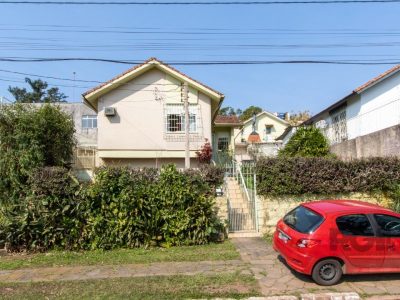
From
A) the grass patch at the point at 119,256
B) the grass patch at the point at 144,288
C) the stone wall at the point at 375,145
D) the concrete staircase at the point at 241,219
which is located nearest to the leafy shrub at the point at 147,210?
the grass patch at the point at 119,256

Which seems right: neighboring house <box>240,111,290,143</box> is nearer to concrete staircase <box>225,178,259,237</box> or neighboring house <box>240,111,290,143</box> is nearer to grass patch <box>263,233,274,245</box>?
concrete staircase <box>225,178,259,237</box>

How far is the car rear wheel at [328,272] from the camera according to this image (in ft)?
20.2

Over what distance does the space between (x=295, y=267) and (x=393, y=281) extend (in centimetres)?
188

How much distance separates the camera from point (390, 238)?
6.35 meters

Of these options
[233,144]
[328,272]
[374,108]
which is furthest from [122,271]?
[233,144]

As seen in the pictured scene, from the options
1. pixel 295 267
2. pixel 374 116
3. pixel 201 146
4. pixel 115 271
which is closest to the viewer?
pixel 295 267

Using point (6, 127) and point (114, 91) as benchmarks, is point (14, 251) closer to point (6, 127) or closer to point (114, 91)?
point (6, 127)

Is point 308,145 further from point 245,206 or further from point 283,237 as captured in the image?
point 283,237

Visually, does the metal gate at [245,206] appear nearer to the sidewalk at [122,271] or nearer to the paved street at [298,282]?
the paved street at [298,282]

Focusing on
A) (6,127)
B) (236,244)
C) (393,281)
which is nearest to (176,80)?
(6,127)

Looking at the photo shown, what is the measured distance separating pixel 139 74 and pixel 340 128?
11.3 meters

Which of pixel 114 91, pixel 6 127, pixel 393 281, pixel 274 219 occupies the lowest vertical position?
pixel 393 281

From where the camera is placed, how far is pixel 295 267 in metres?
6.30


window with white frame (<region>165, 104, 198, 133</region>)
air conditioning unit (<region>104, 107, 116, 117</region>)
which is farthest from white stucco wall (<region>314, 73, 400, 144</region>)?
air conditioning unit (<region>104, 107, 116, 117</region>)
